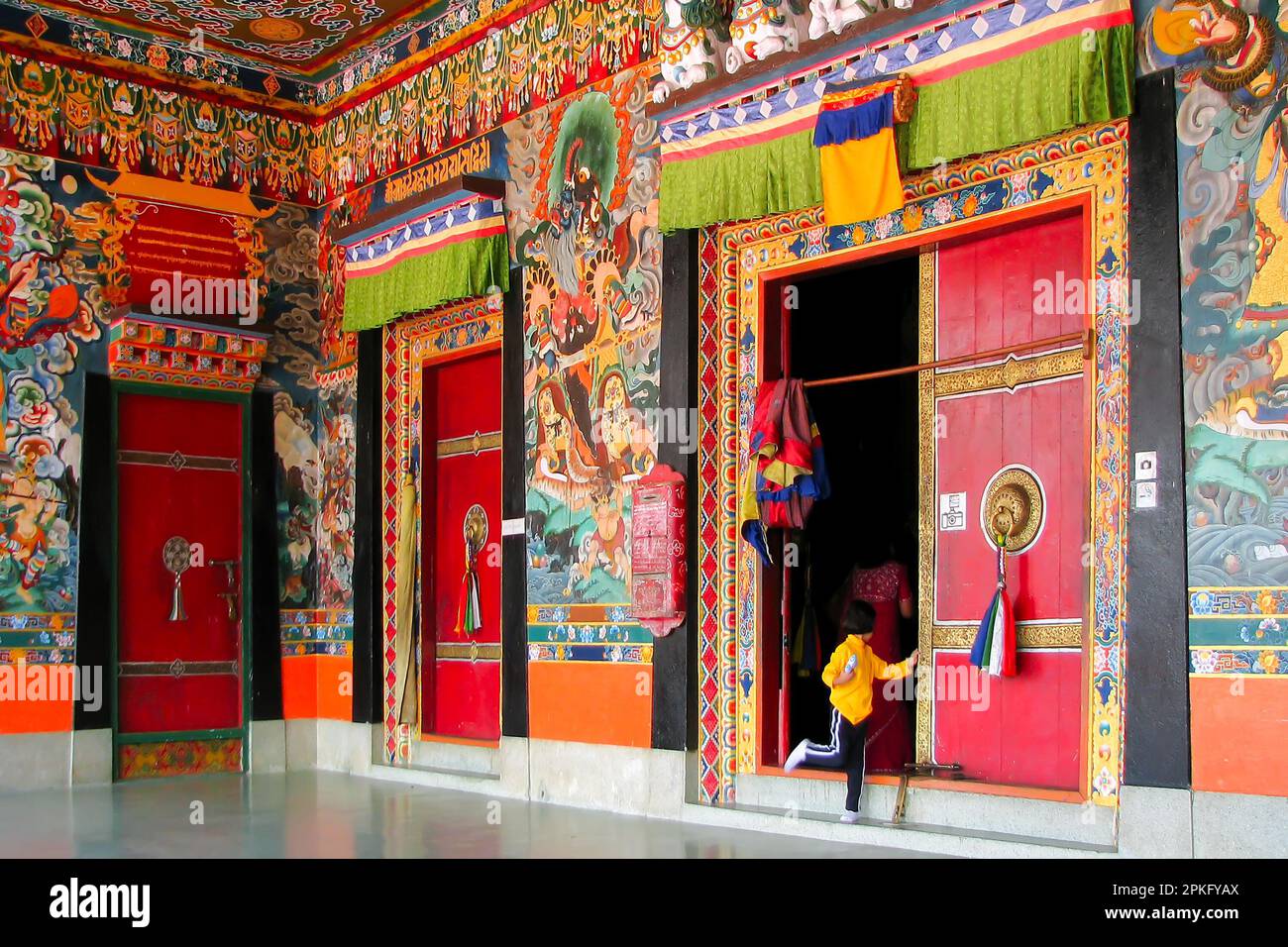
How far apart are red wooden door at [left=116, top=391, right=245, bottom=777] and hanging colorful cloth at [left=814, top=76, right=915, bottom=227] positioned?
544cm

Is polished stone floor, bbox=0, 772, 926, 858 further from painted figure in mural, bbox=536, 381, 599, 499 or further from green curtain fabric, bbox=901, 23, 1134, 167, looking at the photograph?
green curtain fabric, bbox=901, 23, 1134, 167

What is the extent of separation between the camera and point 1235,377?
5402 mm

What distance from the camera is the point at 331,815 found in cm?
795

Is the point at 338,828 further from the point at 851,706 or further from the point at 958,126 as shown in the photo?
the point at 958,126

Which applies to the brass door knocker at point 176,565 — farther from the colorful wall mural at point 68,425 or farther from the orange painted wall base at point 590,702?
the orange painted wall base at point 590,702

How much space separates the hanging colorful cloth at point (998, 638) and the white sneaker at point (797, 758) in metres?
0.98

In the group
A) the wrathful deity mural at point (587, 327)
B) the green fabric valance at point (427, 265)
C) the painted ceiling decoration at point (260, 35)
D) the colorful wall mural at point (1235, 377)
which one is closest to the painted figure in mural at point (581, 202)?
the wrathful deity mural at point (587, 327)

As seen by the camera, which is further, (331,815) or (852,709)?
(331,815)

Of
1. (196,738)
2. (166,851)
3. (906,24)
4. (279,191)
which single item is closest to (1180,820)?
(906,24)

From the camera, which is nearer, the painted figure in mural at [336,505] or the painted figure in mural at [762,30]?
the painted figure in mural at [762,30]

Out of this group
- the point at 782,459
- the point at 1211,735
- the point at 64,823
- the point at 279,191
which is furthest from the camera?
the point at 279,191

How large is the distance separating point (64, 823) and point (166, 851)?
1.43m

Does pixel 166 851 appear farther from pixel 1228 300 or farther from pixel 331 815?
pixel 1228 300

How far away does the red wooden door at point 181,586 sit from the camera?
984 centimetres
